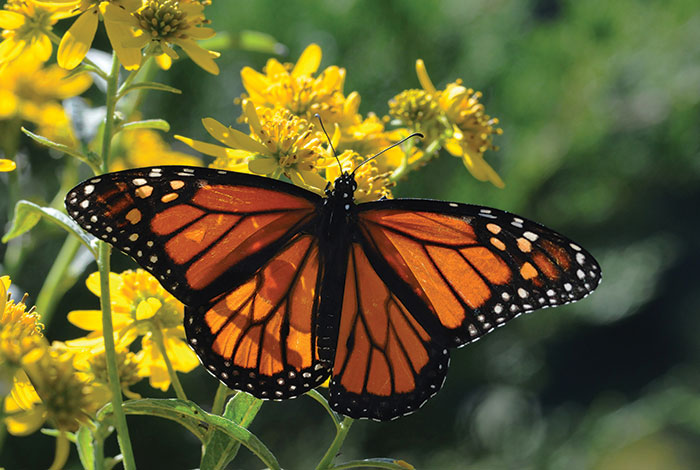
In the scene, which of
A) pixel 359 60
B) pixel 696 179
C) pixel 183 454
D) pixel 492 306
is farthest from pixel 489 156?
pixel 492 306

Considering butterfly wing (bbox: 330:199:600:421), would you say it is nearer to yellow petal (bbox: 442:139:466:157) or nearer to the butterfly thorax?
the butterfly thorax

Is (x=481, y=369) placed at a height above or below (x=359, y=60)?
below

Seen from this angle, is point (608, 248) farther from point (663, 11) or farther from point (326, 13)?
point (326, 13)

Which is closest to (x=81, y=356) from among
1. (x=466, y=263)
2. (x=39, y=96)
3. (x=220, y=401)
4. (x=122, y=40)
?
(x=220, y=401)

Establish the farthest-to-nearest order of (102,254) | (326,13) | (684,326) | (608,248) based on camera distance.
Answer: (684,326) → (608,248) → (326,13) → (102,254)

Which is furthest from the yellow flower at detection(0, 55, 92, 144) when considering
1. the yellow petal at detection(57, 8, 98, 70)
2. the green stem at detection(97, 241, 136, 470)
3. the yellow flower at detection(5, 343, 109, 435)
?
the yellow flower at detection(5, 343, 109, 435)

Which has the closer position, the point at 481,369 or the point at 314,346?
the point at 314,346

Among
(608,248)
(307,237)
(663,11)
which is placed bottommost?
(307,237)

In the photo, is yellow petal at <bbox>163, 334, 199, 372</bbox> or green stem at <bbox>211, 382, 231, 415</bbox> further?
yellow petal at <bbox>163, 334, 199, 372</bbox>
